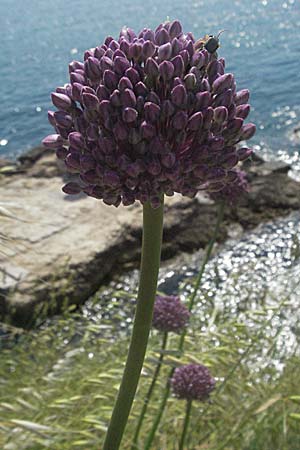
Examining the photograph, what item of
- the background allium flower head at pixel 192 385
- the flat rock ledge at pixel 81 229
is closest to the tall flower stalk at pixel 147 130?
the background allium flower head at pixel 192 385

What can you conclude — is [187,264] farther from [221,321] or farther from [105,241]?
[221,321]

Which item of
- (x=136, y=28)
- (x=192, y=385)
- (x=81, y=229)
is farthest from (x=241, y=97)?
(x=136, y=28)

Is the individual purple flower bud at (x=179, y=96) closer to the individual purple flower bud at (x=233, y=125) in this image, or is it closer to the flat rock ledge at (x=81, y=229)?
the individual purple flower bud at (x=233, y=125)

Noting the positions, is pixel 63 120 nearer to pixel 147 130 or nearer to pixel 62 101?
pixel 62 101

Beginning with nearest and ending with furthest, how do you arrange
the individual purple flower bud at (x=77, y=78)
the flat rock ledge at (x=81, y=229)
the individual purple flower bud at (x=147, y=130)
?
the individual purple flower bud at (x=147, y=130) → the individual purple flower bud at (x=77, y=78) → the flat rock ledge at (x=81, y=229)

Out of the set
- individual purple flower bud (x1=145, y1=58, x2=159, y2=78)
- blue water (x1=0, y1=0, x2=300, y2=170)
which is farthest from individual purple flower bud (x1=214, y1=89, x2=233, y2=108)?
blue water (x1=0, y1=0, x2=300, y2=170)

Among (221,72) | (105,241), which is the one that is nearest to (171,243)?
(105,241)
